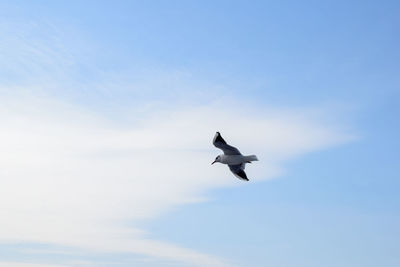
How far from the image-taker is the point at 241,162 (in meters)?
99.8

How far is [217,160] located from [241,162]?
495cm

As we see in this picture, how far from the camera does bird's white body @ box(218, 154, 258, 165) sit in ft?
321

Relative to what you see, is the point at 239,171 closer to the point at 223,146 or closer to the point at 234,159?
the point at 234,159

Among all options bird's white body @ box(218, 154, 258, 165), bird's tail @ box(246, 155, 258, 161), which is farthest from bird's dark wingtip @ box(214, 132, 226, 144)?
bird's tail @ box(246, 155, 258, 161)

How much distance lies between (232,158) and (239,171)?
3.62m

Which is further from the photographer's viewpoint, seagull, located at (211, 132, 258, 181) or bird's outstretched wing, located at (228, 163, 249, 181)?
bird's outstretched wing, located at (228, 163, 249, 181)

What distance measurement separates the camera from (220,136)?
95625mm

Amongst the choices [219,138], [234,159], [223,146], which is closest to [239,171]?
[234,159]

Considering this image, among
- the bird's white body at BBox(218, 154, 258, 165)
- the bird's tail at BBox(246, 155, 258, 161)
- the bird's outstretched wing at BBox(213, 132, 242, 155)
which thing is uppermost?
the bird's outstretched wing at BBox(213, 132, 242, 155)

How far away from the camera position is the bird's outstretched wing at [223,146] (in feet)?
314

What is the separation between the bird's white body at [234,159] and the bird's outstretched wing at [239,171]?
5.16 ft

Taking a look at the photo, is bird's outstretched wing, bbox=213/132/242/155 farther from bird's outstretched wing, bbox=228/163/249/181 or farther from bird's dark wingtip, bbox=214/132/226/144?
bird's outstretched wing, bbox=228/163/249/181

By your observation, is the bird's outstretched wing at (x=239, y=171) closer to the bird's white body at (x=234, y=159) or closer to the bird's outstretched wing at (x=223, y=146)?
the bird's white body at (x=234, y=159)

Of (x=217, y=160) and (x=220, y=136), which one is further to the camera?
(x=217, y=160)
